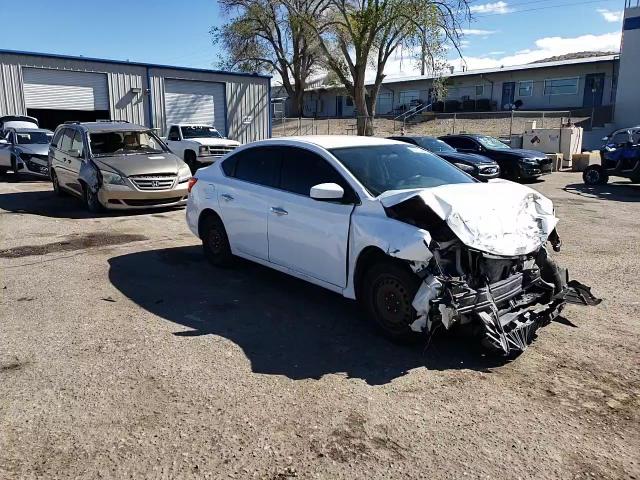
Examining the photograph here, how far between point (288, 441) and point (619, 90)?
3503 cm

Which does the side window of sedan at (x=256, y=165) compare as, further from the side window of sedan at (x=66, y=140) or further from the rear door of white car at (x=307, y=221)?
the side window of sedan at (x=66, y=140)

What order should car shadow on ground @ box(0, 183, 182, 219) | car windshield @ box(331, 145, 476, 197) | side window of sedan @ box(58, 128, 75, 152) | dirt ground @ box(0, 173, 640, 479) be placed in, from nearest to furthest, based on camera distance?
dirt ground @ box(0, 173, 640, 479) < car windshield @ box(331, 145, 476, 197) < car shadow on ground @ box(0, 183, 182, 219) < side window of sedan @ box(58, 128, 75, 152)

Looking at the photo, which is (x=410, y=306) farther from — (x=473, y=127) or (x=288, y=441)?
(x=473, y=127)

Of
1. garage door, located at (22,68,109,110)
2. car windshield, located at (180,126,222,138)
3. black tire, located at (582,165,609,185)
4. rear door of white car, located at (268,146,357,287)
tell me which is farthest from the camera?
garage door, located at (22,68,109,110)

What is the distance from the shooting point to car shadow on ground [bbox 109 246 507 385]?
4129mm

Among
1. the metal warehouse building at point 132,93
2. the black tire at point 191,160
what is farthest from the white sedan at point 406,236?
the metal warehouse building at point 132,93

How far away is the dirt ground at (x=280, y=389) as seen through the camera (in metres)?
2.96

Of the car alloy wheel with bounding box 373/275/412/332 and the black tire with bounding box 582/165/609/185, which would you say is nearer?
the car alloy wheel with bounding box 373/275/412/332

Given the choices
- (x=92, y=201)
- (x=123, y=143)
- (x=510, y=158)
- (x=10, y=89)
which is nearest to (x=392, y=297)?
(x=92, y=201)

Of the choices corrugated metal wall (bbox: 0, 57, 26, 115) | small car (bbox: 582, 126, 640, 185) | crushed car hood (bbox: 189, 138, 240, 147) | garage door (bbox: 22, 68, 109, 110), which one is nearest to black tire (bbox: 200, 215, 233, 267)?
crushed car hood (bbox: 189, 138, 240, 147)

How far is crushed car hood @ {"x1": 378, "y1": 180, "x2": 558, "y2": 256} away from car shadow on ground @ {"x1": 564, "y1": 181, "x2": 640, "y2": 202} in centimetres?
1059

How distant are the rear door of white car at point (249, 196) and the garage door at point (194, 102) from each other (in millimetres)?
20459

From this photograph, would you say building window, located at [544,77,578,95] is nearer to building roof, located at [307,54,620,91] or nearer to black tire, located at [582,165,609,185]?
building roof, located at [307,54,620,91]

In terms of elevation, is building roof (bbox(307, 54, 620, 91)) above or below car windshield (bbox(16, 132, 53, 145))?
above
